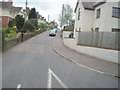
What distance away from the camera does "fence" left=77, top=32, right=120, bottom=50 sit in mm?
10367

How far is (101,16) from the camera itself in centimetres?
1591

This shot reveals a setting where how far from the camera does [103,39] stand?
11203 millimetres

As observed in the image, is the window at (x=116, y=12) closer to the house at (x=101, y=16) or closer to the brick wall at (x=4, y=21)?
the house at (x=101, y=16)

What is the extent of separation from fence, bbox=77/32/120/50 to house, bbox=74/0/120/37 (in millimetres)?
1615

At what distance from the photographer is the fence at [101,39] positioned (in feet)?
34.0

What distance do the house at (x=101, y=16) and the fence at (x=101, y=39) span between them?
1.62 metres

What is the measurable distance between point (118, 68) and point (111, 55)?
5.28 ft

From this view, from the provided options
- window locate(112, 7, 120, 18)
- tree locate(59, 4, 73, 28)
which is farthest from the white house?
tree locate(59, 4, 73, 28)

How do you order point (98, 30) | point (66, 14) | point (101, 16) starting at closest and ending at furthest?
point (101, 16) → point (98, 30) → point (66, 14)

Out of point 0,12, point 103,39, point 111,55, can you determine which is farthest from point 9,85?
point 0,12

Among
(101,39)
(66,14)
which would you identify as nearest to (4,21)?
(66,14)

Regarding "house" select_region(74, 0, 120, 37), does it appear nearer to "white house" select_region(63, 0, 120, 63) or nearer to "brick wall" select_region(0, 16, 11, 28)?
"white house" select_region(63, 0, 120, 63)

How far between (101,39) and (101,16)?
5.88 meters

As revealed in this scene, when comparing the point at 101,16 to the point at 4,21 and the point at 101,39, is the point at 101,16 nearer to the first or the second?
the point at 101,39
